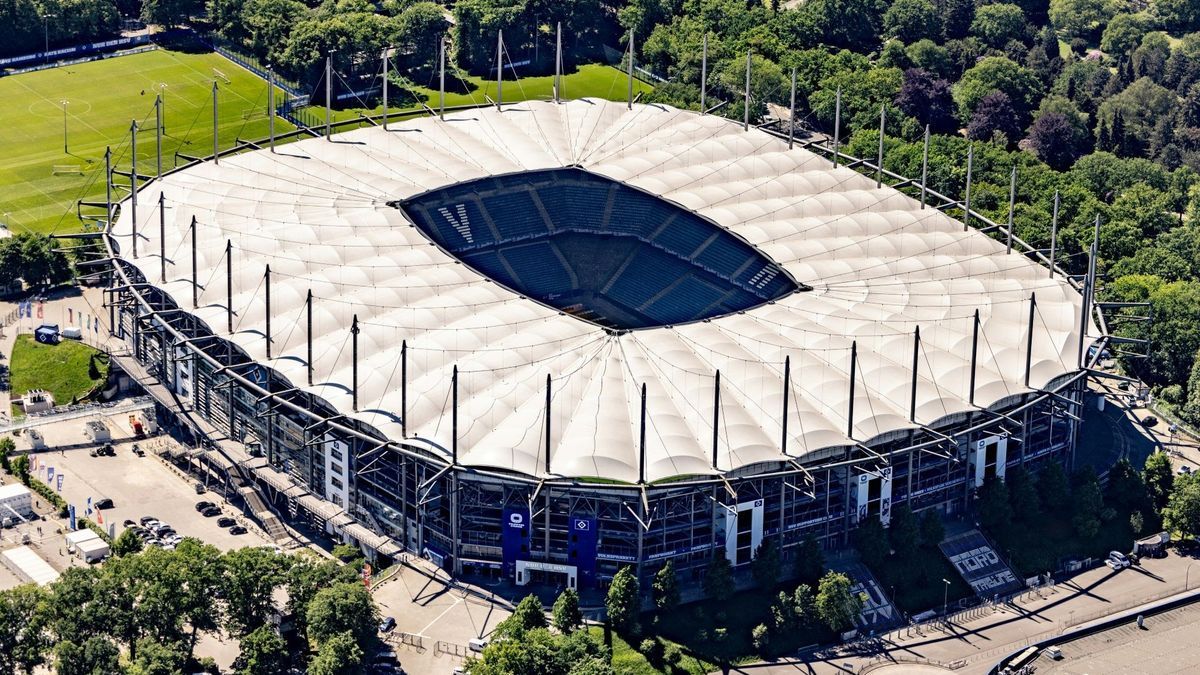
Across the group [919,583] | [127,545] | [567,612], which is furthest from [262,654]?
[919,583]

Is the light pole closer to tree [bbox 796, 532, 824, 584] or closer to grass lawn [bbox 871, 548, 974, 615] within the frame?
grass lawn [bbox 871, 548, 974, 615]

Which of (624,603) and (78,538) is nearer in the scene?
(624,603)

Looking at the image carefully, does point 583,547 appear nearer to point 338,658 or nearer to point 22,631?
point 338,658

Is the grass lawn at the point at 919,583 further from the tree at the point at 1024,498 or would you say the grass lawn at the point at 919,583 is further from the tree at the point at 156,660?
the tree at the point at 156,660

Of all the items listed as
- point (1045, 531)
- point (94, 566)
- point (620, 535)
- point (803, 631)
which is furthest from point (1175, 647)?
point (94, 566)

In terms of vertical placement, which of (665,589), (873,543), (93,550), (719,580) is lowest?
(93,550)

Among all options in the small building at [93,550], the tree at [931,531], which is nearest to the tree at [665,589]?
the tree at [931,531]
